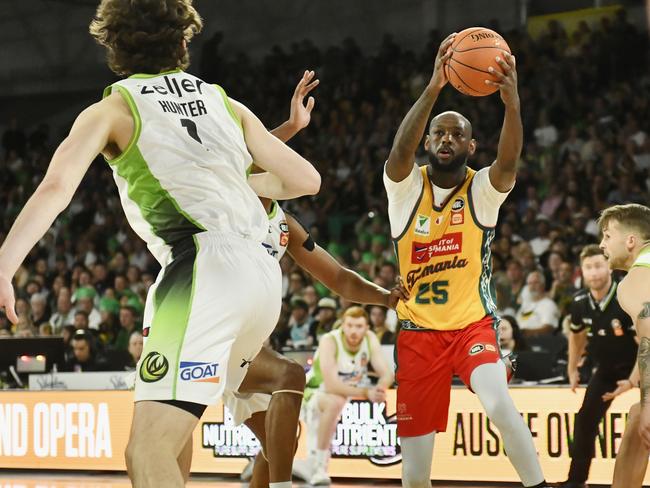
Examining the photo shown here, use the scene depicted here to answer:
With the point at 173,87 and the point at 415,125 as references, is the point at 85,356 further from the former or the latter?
the point at 173,87

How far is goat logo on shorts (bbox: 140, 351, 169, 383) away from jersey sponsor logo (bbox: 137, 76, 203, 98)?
0.86 metres

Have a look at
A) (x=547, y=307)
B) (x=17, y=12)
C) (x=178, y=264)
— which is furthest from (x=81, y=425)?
(x=17, y=12)

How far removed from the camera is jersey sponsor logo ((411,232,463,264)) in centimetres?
548

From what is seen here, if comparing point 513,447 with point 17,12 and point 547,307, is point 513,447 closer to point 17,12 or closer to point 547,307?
point 547,307

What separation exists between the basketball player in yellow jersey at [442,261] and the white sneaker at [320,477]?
155 inches

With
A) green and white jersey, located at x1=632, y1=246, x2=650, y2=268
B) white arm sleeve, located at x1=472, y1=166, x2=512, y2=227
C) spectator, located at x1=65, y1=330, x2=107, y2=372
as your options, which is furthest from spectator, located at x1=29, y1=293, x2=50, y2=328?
green and white jersey, located at x1=632, y1=246, x2=650, y2=268

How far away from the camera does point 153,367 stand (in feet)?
10.5

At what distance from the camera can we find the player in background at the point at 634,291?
5.01 meters

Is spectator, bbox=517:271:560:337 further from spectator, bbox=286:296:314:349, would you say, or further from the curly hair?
the curly hair

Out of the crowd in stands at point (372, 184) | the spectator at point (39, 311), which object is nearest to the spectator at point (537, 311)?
the crowd in stands at point (372, 184)

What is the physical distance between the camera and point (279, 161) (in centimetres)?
350

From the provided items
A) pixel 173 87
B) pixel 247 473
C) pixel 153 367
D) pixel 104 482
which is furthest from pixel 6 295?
pixel 104 482

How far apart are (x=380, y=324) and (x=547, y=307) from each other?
1.90 metres

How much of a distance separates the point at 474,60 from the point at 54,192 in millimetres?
2886
